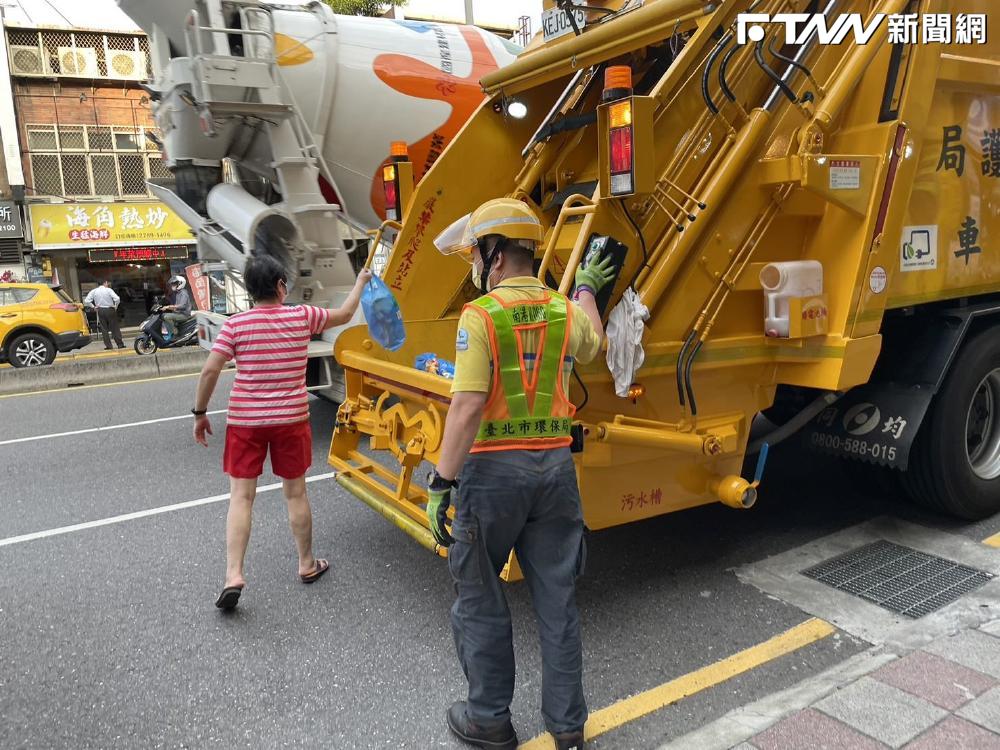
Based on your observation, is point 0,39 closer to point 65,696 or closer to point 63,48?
point 63,48

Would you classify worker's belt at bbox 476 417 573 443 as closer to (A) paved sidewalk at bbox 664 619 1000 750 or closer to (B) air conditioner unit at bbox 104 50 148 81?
(A) paved sidewalk at bbox 664 619 1000 750

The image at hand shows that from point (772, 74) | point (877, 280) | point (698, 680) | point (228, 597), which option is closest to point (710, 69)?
point (772, 74)

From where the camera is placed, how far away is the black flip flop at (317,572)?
3.65 meters

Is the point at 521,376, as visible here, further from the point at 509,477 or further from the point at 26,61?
the point at 26,61

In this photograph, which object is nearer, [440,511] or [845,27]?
[440,511]

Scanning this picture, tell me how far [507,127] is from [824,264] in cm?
185

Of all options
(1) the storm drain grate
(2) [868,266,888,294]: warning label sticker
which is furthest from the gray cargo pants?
(2) [868,266,888,294]: warning label sticker

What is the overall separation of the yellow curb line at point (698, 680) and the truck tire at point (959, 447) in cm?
122

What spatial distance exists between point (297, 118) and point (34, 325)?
9356mm

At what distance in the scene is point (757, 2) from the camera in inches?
123

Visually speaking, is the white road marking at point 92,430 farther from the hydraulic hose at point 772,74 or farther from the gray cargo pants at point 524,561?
the hydraulic hose at point 772,74

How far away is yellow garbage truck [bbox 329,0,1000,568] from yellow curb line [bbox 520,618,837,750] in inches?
22.0

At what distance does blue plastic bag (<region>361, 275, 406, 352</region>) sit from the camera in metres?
3.26

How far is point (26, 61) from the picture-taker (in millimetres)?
20062
